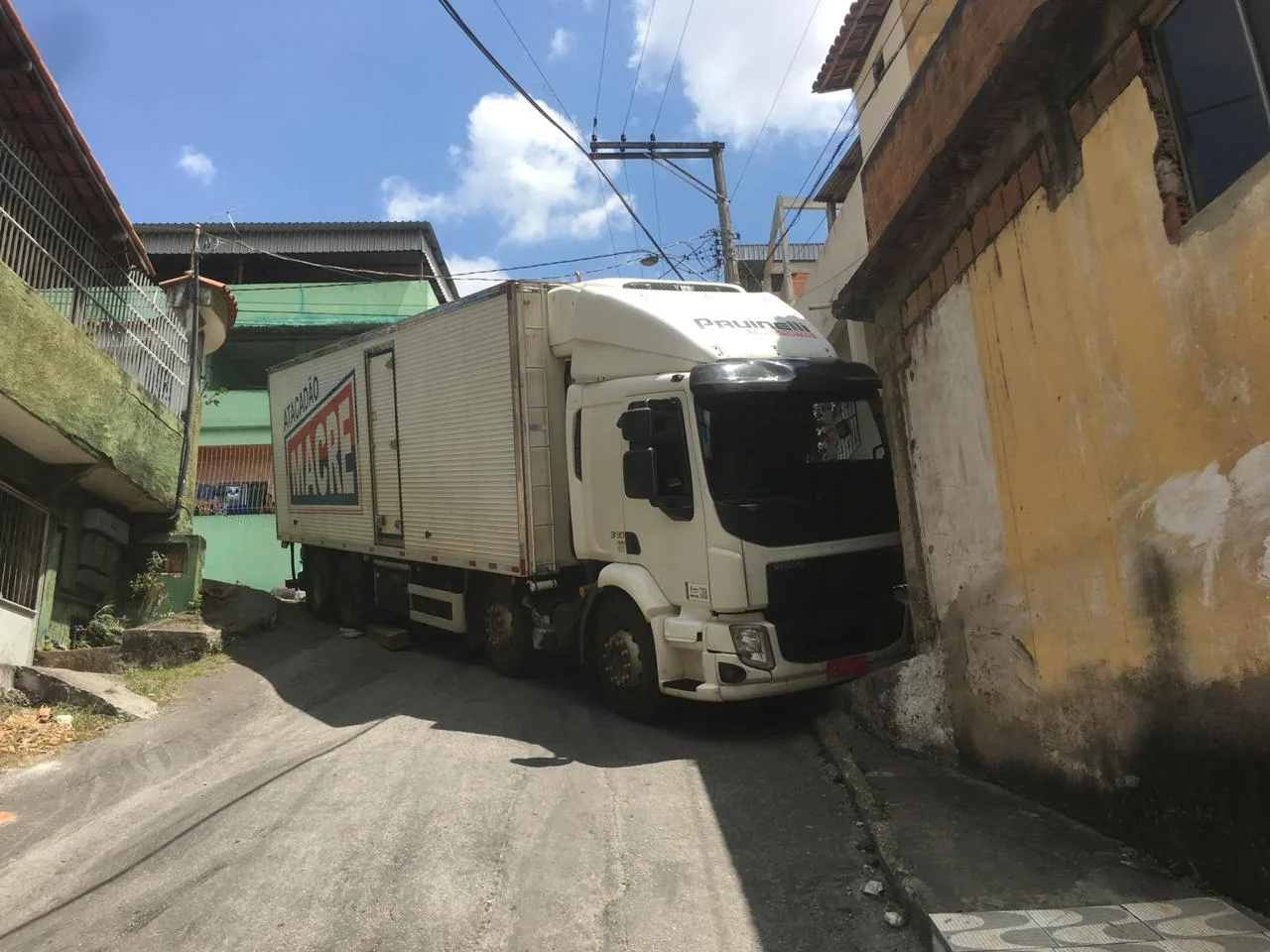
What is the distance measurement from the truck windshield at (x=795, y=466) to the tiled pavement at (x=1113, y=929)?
9.34 feet

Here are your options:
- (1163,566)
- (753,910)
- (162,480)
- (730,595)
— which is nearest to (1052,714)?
(1163,566)

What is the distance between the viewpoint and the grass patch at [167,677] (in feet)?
25.0

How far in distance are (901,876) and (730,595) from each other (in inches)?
89.4

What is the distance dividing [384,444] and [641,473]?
4361mm

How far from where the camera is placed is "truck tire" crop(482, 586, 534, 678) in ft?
24.2

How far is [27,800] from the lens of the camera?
5.24 m

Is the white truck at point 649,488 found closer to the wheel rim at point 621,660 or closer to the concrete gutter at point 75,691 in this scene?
the wheel rim at point 621,660

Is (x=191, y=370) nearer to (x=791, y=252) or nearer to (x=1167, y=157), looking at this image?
(x=1167, y=157)

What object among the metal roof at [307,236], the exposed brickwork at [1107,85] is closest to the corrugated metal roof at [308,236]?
the metal roof at [307,236]

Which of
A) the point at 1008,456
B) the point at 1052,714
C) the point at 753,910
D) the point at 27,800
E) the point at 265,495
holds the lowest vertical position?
the point at 753,910

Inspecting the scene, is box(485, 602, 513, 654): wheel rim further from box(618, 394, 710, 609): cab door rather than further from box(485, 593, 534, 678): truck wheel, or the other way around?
box(618, 394, 710, 609): cab door

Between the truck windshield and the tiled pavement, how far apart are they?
2.85 m

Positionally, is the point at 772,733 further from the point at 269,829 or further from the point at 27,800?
the point at 27,800

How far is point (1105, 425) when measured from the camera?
321cm
